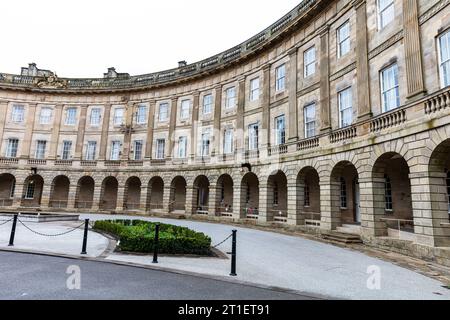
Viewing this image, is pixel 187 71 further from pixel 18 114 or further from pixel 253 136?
pixel 18 114

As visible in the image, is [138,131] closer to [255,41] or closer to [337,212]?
[255,41]

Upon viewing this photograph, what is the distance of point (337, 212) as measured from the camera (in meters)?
14.3

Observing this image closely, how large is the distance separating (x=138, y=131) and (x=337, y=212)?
73.7 feet

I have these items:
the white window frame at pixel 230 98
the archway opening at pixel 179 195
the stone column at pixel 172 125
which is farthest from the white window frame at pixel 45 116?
the white window frame at pixel 230 98

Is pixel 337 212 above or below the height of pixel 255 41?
below

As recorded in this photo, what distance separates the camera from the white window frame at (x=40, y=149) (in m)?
30.5

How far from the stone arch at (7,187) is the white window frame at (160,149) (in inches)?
632

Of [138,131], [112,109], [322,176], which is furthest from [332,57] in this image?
[112,109]

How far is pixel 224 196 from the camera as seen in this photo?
25.0 metres

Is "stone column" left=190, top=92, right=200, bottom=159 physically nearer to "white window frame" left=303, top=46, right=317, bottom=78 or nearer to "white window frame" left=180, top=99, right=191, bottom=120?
"white window frame" left=180, top=99, right=191, bottom=120

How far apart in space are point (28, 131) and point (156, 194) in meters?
16.2

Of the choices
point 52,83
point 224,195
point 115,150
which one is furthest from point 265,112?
point 52,83

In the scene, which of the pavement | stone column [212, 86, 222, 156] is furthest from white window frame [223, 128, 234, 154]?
the pavement

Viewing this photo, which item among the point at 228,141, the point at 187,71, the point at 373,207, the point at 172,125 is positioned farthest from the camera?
the point at 172,125
